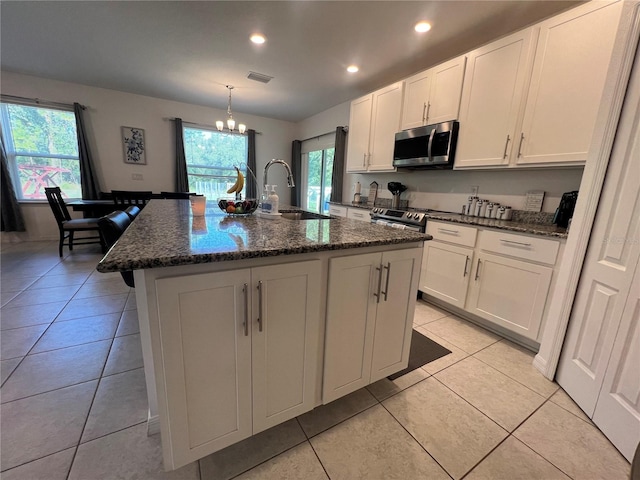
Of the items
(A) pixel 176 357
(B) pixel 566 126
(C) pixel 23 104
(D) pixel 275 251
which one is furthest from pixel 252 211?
(C) pixel 23 104

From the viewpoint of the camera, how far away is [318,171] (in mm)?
5348

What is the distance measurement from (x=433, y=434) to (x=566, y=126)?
2.17 m

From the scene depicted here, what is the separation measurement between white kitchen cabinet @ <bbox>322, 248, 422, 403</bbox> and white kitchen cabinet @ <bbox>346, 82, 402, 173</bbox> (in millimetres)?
2206

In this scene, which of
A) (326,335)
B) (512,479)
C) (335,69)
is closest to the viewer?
(512,479)

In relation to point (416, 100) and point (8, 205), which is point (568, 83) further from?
point (8, 205)

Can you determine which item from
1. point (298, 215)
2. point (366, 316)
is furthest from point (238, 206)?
point (366, 316)

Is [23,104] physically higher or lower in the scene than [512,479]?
higher

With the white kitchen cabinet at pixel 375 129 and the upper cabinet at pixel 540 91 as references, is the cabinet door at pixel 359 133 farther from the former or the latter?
the upper cabinet at pixel 540 91

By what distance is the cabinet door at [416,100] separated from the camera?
8.79 ft

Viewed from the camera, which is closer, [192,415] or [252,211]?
[192,415]

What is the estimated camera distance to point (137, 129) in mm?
4480

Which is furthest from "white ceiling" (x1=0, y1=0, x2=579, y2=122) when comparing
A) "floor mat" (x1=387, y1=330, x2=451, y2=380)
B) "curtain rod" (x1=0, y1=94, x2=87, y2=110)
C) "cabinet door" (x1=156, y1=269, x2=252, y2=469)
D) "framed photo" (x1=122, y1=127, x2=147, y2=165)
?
"floor mat" (x1=387, y1=330, x2=451, y2=380)

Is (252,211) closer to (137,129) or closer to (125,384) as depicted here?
(125,384)

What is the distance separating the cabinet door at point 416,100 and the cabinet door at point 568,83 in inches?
36.8
